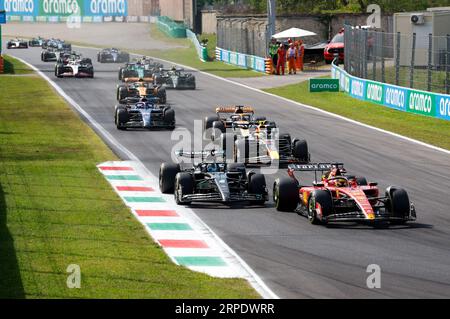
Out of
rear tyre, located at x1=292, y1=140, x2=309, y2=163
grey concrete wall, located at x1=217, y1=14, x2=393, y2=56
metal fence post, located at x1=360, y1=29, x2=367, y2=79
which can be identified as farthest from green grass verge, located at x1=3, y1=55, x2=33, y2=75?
rear tyre, located at x1=292, y1=140, x2=309, y2=163

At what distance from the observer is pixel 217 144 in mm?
30531

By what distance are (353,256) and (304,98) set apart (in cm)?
3091

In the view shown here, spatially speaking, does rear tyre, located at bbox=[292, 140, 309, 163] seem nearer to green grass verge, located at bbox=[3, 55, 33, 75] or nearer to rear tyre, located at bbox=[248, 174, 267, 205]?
rear tyre, located at bbox=[248, 174, 267, 205]

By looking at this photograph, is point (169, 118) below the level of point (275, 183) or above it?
below

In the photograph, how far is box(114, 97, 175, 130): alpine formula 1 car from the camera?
34.4 meters

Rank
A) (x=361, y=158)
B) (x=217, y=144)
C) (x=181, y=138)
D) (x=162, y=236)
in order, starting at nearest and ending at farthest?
(x=162, y=236)
(x=361, y=158)
(x=217, y=144)
(x=181, y=138)

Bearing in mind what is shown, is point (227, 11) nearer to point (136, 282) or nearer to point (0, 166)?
point (0, 166)

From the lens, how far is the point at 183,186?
21031 millimetres

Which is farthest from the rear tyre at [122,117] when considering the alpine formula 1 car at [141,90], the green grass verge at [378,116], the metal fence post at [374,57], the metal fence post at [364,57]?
the metal fence post at [364,57]

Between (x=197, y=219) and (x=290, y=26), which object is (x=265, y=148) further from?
(x=290, y=26)

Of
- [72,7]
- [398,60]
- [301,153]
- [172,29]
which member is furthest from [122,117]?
[72,7]

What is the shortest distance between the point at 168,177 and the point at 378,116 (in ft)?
59.7

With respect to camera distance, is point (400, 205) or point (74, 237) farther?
point (400, 205)
